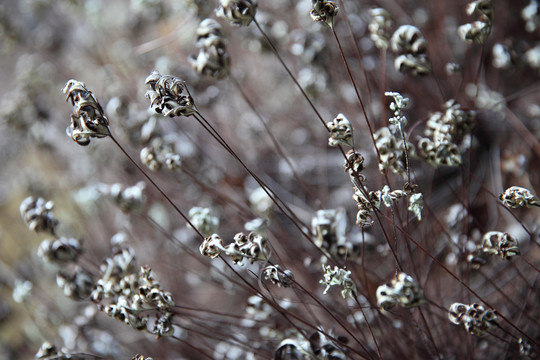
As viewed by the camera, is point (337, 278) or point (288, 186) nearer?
point (337, 278)

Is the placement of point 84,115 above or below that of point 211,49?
below

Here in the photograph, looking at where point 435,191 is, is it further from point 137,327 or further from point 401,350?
point 137,327

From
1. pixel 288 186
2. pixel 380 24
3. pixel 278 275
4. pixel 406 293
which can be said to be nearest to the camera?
pixel 406 293

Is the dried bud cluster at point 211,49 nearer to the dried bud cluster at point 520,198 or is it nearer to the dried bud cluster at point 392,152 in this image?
the dried bud cluster at point 392,152

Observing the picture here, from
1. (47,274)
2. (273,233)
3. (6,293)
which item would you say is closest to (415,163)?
(273,233)

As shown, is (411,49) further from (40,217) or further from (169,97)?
(40,217)

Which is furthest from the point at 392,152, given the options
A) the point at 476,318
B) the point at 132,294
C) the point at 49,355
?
the point at 49,355
